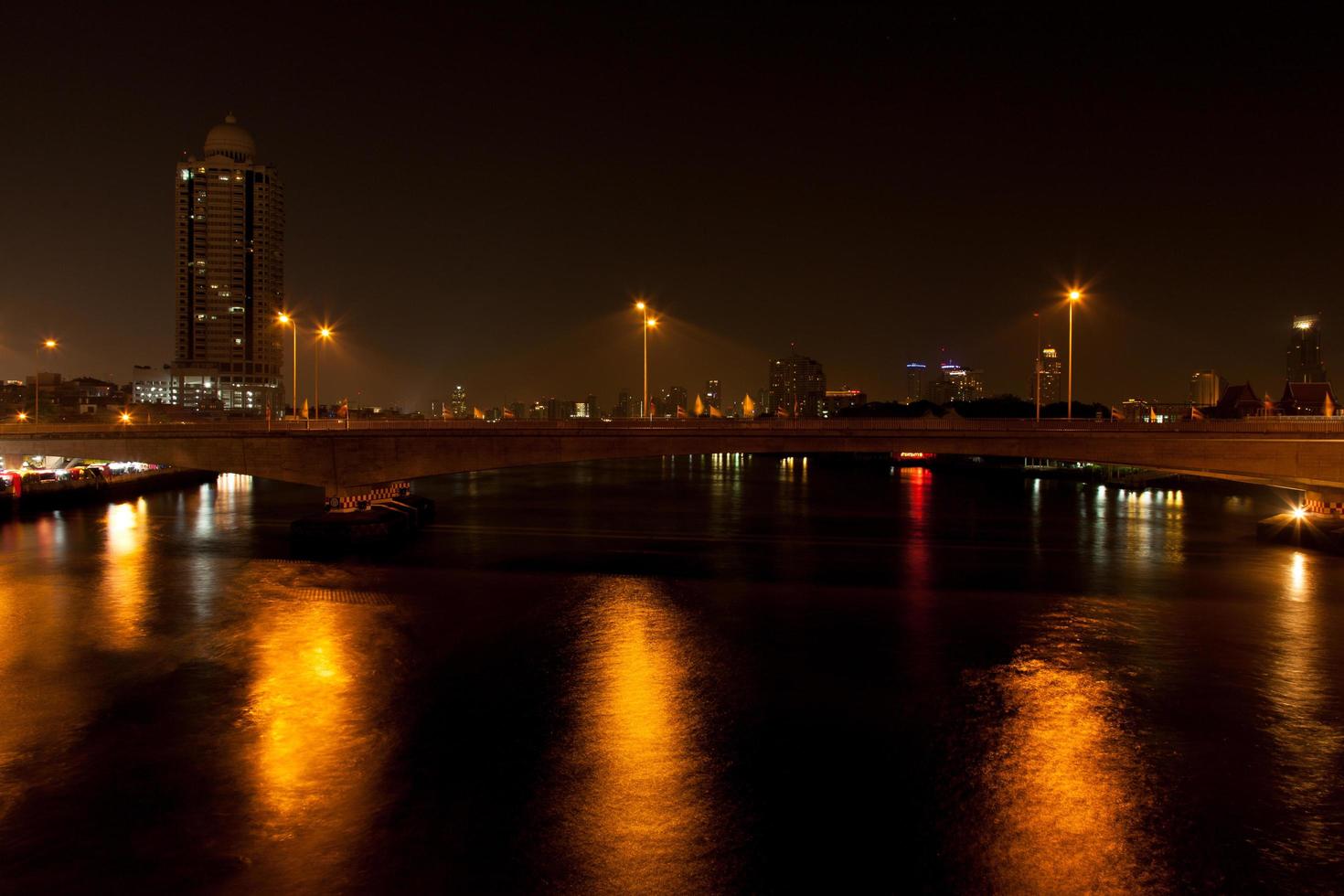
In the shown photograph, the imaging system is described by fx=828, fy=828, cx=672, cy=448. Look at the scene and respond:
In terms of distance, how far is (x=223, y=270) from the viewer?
6875 inches

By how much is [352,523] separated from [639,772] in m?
29.3

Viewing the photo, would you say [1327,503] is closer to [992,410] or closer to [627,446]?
[627,446]

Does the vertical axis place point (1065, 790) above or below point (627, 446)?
below

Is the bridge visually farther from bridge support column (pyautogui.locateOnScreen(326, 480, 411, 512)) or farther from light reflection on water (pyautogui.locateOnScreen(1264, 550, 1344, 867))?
light reflection on water (pyautogui.locateOnScreen(1264, 550, 1344, 867))

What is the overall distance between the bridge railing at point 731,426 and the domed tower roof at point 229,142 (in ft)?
514

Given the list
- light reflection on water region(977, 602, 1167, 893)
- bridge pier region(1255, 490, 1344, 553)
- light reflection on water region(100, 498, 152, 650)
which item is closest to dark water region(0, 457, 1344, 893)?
light reflection on water region(977, 602, 1167, 893)

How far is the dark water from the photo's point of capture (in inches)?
424

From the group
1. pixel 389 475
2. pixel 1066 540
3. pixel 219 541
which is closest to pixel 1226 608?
pixel 1066 540

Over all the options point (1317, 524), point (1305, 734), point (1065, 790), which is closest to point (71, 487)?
point (1065, 790)

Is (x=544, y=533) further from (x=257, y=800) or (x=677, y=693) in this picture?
(x=257, y=800)

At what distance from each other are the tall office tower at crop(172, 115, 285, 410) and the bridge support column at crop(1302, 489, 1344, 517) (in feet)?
591

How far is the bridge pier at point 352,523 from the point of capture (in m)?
38.3

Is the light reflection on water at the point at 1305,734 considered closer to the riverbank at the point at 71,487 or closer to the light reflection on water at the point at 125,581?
the light reflection on water at the point at 125,581

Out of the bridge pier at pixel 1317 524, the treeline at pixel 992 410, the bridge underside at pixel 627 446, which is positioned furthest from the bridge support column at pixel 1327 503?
the treeline at pixel 992 410
